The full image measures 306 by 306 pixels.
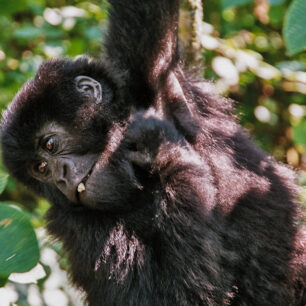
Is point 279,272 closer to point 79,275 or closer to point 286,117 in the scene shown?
point 79,275

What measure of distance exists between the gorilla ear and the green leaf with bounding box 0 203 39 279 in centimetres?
107

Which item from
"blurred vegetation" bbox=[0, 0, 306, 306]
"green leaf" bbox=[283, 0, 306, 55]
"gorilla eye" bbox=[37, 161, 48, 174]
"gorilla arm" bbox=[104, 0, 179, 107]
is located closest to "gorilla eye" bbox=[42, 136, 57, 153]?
"gorilla eye" bbox=[37, 161, 48, 174]

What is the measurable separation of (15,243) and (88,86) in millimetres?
1289

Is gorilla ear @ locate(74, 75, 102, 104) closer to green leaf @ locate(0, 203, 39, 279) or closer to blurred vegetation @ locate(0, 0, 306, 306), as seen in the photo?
blurred vegetation @ locate(0, 0, 306, 306)

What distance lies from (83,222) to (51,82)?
100 centimetres

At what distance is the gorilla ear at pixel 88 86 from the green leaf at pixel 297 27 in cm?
148

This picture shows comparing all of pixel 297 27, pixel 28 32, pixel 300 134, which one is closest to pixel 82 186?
pixel 297 27

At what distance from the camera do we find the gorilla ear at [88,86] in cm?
354

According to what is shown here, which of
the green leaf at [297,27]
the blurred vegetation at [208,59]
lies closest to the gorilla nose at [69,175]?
the blurred vegetation at [208,59]

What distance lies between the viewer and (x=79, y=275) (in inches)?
132

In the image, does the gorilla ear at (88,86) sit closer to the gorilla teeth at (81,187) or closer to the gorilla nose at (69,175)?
the gorilla nose at (69,175)

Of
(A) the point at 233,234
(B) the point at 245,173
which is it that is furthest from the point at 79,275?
(B) the point at 245,173

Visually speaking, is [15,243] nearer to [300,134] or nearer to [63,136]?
[63,136]

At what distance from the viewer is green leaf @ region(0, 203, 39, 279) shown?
268 centimetres
